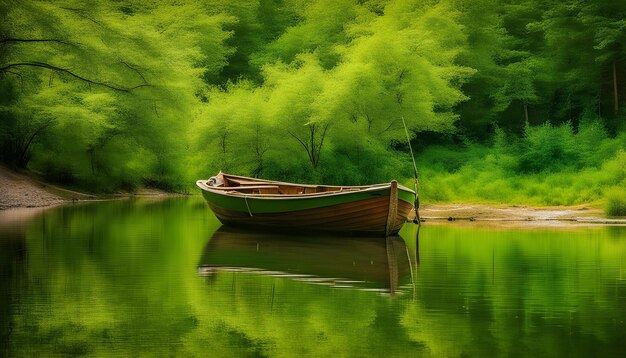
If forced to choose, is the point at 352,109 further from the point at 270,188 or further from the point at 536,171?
the point at 270,188

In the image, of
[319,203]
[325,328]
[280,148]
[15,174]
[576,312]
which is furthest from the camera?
[280,148]

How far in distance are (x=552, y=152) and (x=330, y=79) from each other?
10.1 m

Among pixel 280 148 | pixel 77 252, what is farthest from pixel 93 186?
pixel 77 252

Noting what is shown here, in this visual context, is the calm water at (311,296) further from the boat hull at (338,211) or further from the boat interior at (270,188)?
the boat interior at (270,188)

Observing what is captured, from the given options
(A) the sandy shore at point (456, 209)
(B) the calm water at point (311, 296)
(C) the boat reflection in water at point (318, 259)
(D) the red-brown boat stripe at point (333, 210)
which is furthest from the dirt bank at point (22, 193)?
(D) the red-brown boat stripe at point (333, 210)

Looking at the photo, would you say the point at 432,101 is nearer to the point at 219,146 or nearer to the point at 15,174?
the point at 219,146

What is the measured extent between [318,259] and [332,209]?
590 centimetres

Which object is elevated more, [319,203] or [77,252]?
[319,203]

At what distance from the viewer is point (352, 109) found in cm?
4109

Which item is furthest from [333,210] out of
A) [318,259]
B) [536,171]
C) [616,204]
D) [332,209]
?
[536,171]

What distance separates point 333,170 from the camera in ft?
136

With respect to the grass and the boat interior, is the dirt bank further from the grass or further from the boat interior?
the grass

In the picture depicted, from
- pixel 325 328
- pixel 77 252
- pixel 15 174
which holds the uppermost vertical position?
pixel 15 174

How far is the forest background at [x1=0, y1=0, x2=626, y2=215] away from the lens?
36438 millimetres
